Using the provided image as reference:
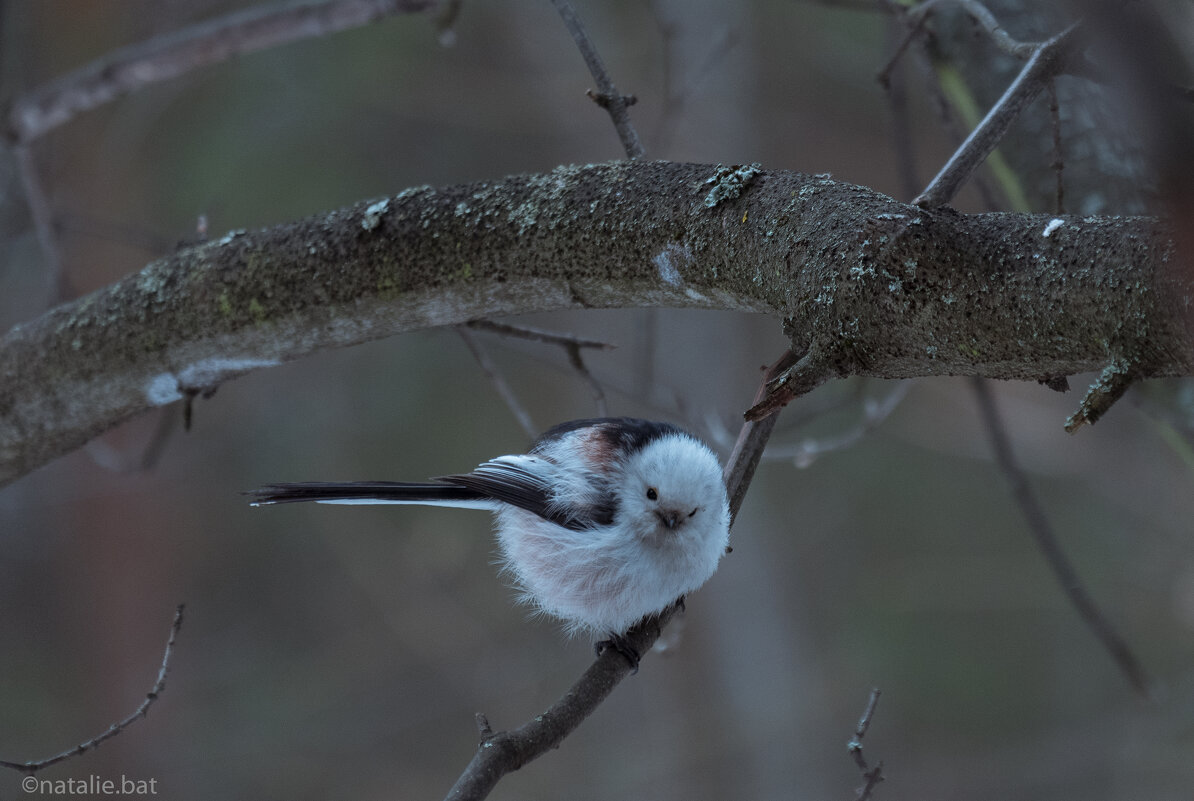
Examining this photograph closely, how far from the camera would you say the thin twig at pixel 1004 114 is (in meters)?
1.30

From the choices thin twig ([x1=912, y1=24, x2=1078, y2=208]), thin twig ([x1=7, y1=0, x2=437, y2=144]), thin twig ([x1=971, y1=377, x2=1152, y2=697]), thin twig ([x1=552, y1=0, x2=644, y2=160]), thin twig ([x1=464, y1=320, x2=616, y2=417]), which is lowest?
thin twig ([x1=971, y1=377, x2=1152, y2=697])

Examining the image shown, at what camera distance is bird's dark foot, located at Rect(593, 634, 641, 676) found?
4.97 feet

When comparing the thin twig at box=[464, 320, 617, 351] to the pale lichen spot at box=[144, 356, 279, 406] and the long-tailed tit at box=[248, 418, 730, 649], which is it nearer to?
the long-tailed tit at box=[248, 418, 730, 649]

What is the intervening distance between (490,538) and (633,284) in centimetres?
459

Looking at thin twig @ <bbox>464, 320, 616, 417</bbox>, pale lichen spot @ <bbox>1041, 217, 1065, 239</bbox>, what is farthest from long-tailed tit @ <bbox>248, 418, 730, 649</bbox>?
pale lichen spot @ <bbox>1041, 217, 1065, 239</bbox>

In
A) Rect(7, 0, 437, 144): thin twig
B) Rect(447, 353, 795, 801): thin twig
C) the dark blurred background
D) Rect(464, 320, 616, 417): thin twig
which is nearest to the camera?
Rect(447, 353, 795, 801): thin twig

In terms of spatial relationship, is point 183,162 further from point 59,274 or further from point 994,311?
point 994,311

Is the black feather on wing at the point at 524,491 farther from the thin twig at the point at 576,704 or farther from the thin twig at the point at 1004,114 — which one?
the thin twig at the point at 1004,114

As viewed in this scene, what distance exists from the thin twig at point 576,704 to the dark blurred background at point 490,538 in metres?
3.26

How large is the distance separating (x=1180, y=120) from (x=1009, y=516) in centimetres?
726

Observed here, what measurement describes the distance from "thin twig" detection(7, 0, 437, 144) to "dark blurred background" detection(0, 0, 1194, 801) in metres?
2.14

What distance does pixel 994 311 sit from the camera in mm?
1056

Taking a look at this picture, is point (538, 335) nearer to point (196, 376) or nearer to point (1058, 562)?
point (196, 376)

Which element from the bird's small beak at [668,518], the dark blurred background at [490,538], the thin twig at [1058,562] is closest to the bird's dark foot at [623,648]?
the bird's small beak at [668,518]
